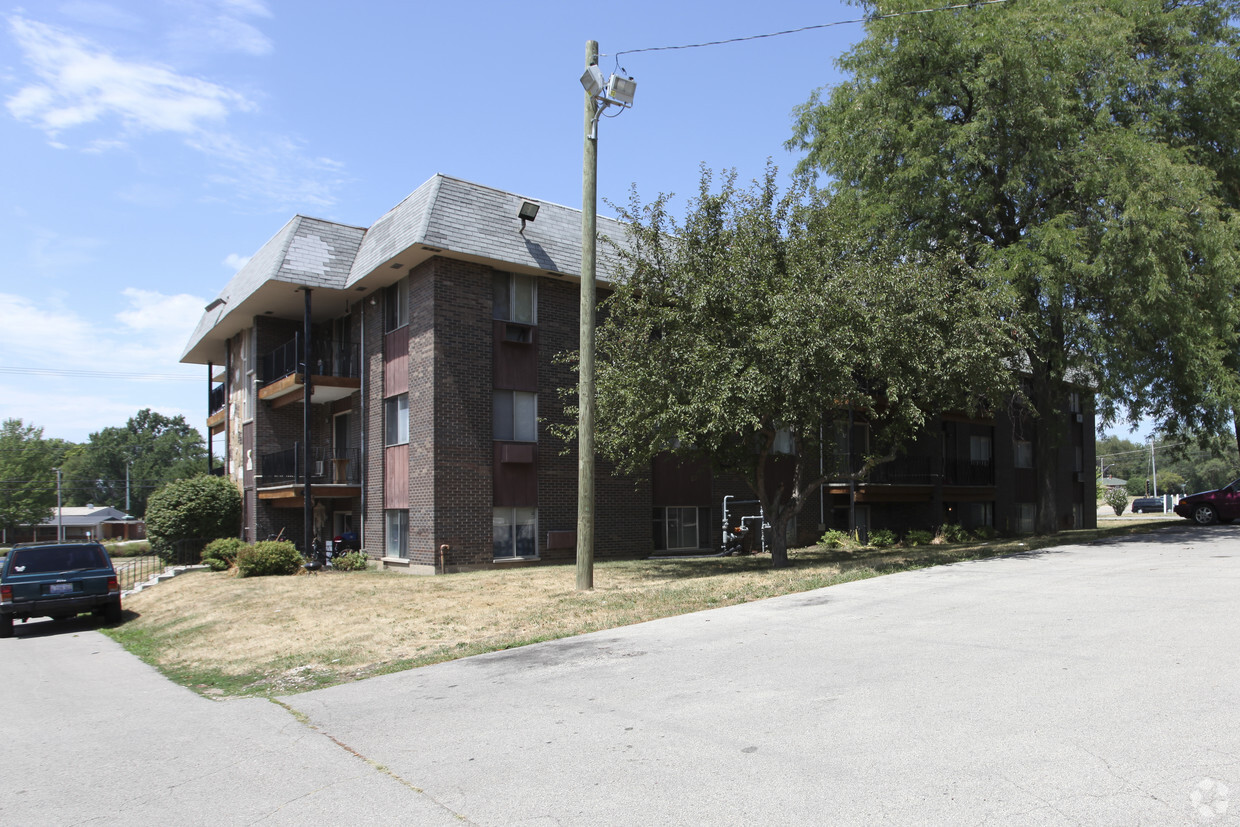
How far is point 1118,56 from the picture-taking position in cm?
1975

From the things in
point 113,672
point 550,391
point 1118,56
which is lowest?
point 113,672

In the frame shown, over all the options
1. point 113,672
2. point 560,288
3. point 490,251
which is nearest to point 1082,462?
point 560,288

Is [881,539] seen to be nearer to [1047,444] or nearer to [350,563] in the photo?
[1047,444]

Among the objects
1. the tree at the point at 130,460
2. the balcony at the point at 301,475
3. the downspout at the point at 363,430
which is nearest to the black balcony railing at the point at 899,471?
the downspout at the point at 363,430

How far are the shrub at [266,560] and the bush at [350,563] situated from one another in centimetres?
119

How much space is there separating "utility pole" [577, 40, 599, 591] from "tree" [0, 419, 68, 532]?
7394cm

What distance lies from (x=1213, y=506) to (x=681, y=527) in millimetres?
16179

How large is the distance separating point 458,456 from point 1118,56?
59.1 feet

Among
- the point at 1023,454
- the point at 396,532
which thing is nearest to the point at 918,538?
the point at 1023,454

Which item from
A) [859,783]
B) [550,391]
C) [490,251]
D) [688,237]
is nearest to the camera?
[859,783]

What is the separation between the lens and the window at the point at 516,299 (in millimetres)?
22141

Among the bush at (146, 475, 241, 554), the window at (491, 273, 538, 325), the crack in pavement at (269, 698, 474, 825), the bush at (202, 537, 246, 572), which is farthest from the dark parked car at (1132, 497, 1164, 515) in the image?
the crack in pavement at (269, 698, 474, 825)

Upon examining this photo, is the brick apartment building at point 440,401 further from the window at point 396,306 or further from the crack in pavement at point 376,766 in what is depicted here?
the crack in pavement at point 376,766

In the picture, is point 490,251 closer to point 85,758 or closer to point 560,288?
point 560,288
